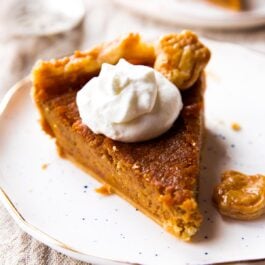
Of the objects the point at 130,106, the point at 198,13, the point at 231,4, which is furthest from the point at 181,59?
the point at 231,4

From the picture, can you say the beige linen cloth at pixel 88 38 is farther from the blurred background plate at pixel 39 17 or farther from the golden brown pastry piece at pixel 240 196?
the golden brown pastry piece at pixel 240 196

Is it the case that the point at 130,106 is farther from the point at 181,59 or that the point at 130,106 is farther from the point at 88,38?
the point at 88,38

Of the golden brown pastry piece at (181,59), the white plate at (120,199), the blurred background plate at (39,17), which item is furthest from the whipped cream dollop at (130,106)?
the blurred background plate at (39,17)

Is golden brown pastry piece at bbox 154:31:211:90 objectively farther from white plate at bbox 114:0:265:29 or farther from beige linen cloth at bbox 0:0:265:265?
white plate at bbox 114:0:265:29

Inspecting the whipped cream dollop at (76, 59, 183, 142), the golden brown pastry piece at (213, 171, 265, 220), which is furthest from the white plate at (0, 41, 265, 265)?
the whipped cream dollop at (76, 59, 183, 142)

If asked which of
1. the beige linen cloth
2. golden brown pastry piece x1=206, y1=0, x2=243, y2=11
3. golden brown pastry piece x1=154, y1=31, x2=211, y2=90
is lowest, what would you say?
golden brown pastry piece x1=206, y1=0, x2=243, y2=11

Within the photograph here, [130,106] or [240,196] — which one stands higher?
[130,106]
